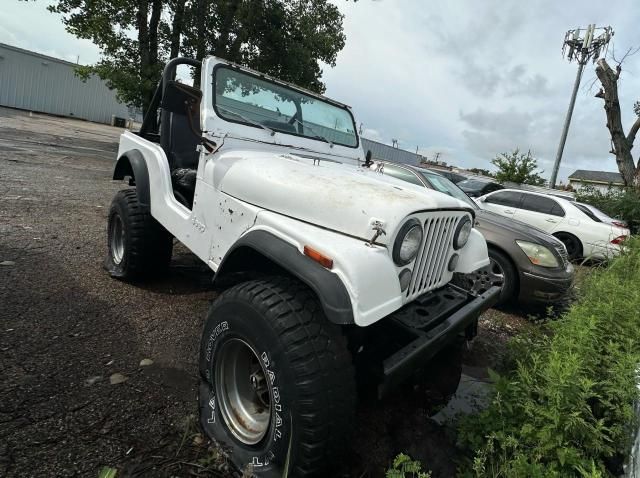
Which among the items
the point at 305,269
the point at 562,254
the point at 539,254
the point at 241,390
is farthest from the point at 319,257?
the point at 562,254

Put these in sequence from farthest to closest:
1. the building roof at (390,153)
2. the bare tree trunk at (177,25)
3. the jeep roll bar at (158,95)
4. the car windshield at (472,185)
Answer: the building roof at (390,153) < the bare tree trunk at (177,25) < the car windshield at (472,185) < the jeep roll bar at (158,95)

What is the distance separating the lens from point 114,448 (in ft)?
5.93

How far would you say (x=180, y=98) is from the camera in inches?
103

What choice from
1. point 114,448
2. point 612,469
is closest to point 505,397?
point 612,469

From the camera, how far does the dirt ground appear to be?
179 centimetres

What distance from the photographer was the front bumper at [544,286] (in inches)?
166

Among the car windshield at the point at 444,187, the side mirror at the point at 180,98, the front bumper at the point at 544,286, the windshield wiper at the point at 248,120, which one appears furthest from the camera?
the car windshield at the point at 444,187

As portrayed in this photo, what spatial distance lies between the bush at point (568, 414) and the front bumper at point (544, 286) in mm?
1797

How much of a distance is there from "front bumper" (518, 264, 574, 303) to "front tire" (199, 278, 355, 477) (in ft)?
11.1

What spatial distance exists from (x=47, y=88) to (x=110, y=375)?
35.3 m

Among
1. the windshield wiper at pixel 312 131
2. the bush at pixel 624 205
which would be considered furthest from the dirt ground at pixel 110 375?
the bush at pixel 624 205

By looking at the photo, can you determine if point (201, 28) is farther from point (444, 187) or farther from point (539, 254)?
point (539, 254)

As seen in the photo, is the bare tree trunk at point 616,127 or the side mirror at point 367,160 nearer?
the side mirror at point 367,160

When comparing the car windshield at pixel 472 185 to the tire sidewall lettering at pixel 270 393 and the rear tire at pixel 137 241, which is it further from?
the tire sidewall lettering at pixel 270 393
